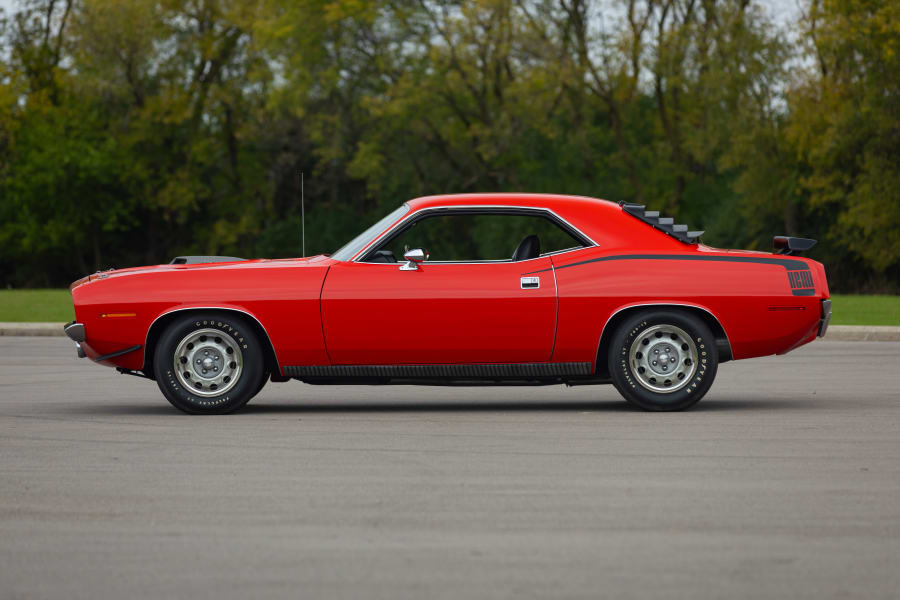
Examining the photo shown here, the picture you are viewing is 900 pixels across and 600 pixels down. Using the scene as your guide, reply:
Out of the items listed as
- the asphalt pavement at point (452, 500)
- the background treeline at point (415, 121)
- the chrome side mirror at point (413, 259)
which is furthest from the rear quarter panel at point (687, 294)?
the background treeline at point (415, 121)

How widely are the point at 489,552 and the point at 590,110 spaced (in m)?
50.3

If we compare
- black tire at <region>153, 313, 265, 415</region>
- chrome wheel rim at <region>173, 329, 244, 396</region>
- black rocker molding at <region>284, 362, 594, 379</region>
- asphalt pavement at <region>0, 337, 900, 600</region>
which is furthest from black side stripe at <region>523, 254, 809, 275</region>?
chrome wheel rim at <region>173, 329, 244, 396</region>

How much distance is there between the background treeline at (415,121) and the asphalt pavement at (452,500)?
3789 centimetres

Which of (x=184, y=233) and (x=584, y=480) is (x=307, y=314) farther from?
(x=184, y=233)

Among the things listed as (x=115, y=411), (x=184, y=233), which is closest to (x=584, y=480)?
(x=115, y=411)

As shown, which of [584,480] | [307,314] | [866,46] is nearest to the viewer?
[584,480]

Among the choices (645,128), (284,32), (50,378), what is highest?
(284,32)

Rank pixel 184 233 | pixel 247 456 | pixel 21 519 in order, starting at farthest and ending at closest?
pixel 184 233 → pixel 247 456 → pixel 21 519

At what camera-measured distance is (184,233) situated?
64000 mm

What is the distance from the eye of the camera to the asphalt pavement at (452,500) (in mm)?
5254

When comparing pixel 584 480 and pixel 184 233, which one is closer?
pixel 584 480

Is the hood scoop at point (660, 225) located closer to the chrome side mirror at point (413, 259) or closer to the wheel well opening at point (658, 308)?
the wheel well opening at point (658, 308)

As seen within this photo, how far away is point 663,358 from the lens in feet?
34.7

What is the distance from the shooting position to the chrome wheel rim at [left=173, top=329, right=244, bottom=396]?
10.6m
